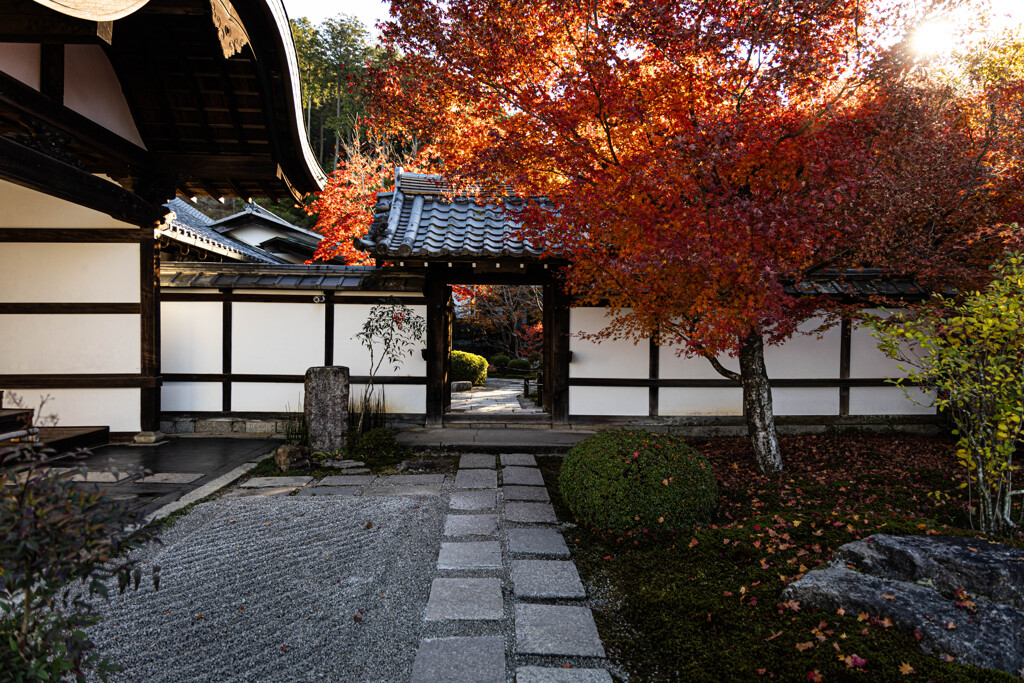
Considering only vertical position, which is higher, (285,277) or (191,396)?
(285,277)

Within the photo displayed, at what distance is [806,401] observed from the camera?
8180mm

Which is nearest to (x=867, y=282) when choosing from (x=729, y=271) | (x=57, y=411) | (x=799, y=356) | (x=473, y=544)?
(x=799, y=356)

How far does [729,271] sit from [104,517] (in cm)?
425

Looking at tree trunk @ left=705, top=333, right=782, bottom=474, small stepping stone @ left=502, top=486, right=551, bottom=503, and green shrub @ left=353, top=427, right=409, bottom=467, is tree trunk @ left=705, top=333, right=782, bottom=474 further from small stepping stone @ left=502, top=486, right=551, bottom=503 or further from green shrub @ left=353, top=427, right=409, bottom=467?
green shrub @ left=353, top=427, right=409, bottom=467

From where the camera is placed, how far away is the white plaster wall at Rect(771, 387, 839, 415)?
26.8 ft

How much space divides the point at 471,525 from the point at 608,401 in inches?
166

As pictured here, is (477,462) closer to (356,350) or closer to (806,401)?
(356,350)

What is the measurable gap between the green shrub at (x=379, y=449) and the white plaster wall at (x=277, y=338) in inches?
78.2

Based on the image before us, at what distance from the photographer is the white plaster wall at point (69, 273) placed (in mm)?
6938

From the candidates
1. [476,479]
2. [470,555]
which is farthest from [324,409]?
[470,555]

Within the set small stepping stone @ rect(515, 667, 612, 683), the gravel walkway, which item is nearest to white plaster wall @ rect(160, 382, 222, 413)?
the gravel walkway

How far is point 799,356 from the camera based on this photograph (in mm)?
8141

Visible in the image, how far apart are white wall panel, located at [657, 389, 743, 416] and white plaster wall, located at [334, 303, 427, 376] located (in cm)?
376

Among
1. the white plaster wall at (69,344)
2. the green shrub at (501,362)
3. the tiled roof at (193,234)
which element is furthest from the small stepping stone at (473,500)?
the green shrub at (501,362)
